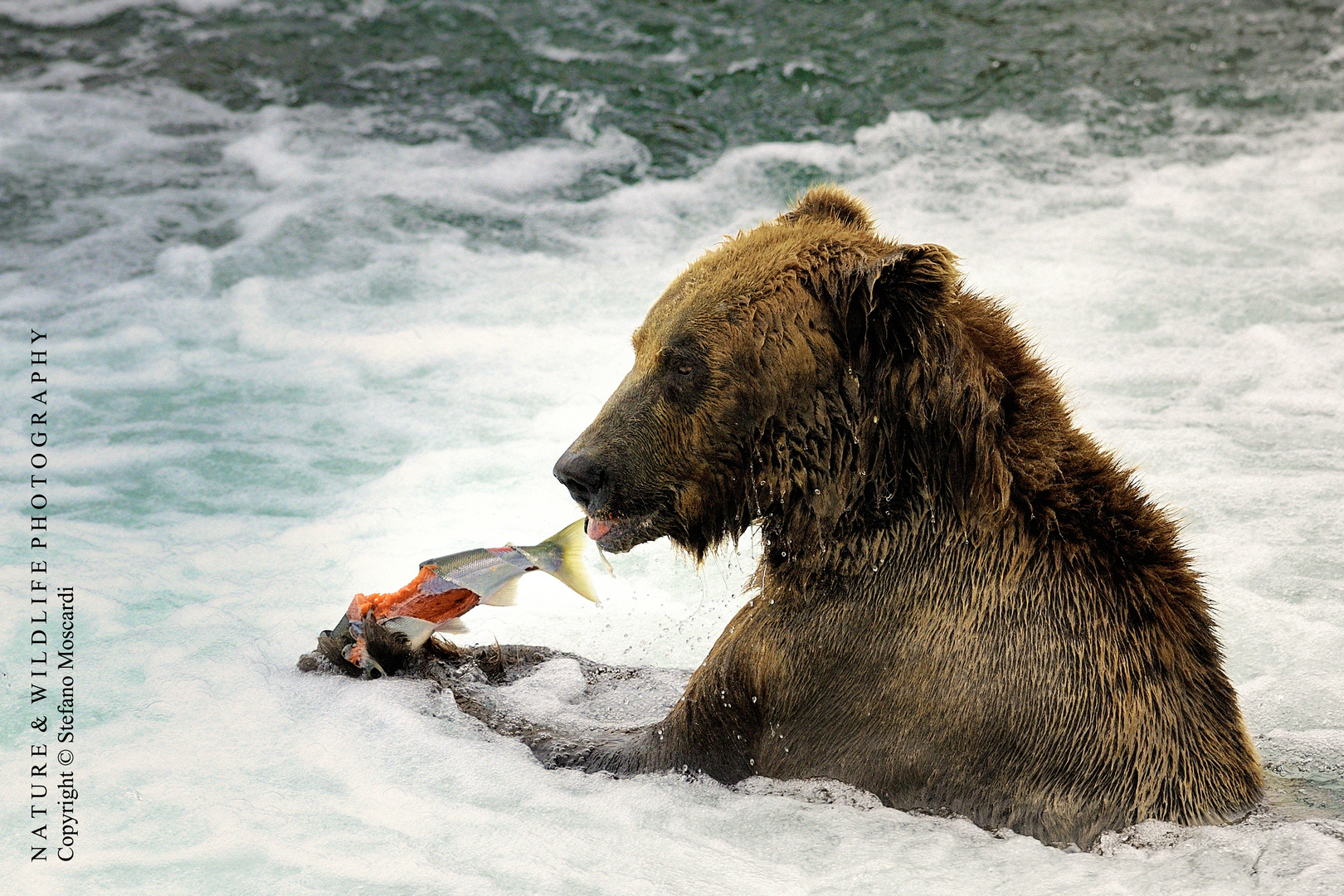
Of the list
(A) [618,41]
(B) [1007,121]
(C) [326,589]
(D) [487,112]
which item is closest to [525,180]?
(D) [487,112]

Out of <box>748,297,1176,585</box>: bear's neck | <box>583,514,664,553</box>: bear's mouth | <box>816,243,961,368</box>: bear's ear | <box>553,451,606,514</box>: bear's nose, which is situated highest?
<box>816,243,961,368</box>: bear's ear

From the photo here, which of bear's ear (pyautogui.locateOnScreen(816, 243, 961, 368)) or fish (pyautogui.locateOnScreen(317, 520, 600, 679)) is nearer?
bear's ear (pyautogui.locateOnScreen(816, 243, 961, 368))

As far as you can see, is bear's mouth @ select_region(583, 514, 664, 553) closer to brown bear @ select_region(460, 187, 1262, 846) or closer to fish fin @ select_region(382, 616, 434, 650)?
brown bear @ select_region(460, 187, 1262, 846)

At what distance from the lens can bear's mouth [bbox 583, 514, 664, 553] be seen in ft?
12.9

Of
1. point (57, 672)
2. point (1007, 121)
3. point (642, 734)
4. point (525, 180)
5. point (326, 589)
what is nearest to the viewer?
point (642, 734)

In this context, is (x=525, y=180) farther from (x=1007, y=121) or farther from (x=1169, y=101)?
(x=1169, y=101)

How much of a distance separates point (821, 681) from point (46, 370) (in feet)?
18.3

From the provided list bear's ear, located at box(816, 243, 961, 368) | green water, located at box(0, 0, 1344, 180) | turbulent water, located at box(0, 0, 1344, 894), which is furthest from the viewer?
green water, located at box(0, 0, 1344, 180)

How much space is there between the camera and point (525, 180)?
1027 centimetres

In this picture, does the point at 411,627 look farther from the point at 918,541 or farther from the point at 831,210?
the point at 831,210

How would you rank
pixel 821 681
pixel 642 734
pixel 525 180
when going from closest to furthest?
pixel 821 681
pixel 642 734
pixel 525 180

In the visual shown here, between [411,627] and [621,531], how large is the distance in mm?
1070

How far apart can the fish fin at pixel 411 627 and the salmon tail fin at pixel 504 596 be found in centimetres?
22

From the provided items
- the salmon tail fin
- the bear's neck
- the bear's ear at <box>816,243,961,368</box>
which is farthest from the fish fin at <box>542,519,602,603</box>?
the bear's ear at <box>816,243,961,368</box>
